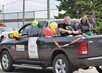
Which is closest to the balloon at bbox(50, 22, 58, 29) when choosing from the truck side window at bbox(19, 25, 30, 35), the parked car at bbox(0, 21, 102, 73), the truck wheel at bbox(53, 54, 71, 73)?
the parked car at bbox(0, 21, 102, 73)

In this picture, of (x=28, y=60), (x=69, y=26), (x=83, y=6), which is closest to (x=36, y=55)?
(x=28, y=60)

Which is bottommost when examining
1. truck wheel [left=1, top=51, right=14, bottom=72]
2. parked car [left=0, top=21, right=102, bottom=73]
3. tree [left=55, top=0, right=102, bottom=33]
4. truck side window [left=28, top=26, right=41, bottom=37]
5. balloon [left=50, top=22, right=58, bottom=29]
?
truck wheel [left=1, top=51, right=14, bottom=72]

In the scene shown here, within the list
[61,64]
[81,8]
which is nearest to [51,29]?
[61,64]

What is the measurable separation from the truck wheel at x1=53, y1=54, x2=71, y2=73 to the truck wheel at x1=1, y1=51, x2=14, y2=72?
8.69 feet

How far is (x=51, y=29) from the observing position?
35.4 ft

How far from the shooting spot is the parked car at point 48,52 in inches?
377

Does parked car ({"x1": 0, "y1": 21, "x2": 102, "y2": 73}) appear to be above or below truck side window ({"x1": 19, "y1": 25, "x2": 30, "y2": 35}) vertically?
below

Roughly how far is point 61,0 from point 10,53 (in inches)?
923

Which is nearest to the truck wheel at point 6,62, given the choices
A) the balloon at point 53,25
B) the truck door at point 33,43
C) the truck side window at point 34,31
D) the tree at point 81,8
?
the truck door at point 33,43

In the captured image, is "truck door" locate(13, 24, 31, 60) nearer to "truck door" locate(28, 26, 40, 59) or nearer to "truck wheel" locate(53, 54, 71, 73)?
"truck door" locate(28, 26, 40, 59)

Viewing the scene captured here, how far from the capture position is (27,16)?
57.4m

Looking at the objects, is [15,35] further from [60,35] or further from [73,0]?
[73,0]

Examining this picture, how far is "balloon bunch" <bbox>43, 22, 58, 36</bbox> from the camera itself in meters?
10.7

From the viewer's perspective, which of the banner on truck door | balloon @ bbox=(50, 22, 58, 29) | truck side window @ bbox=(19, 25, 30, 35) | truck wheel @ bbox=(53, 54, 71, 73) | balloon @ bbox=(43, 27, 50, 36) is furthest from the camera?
truck side window @ bbox=(19, 25, 30, 35)
